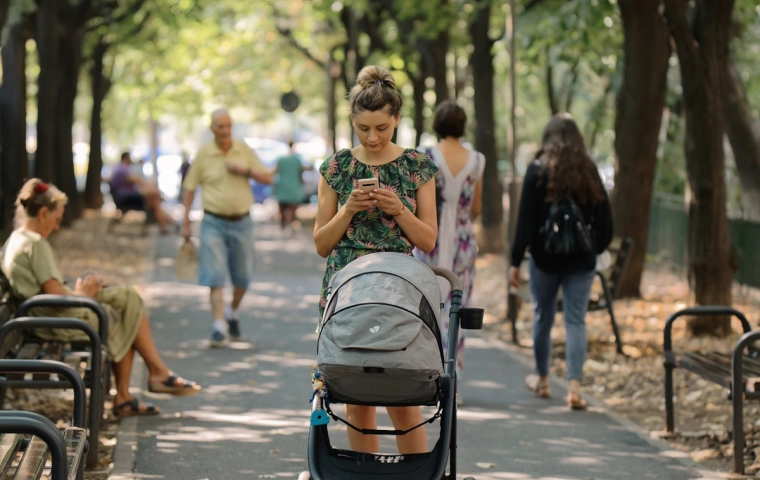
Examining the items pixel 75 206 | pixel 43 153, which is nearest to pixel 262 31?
pixel 75 206

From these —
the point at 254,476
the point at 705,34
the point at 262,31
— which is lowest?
the point at 254,476

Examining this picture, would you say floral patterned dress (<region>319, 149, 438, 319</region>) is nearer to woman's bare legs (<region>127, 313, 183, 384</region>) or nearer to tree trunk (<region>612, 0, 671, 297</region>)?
woman's bare legs (<region>127, 313, 183, 384</region>)

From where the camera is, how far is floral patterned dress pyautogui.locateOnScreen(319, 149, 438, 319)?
5426 millimetres

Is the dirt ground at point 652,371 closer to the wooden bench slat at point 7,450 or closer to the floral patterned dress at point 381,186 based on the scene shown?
the floral patterned dress at point 381,186

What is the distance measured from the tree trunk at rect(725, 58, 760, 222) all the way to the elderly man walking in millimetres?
6916

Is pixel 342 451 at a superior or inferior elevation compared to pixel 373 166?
inferior

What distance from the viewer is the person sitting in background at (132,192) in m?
25.5

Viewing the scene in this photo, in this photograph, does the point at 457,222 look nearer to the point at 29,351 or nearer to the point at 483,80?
the point at 29,351

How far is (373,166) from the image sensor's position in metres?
5.48

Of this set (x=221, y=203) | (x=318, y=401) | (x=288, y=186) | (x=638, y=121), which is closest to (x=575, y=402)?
(x=318, y=401)

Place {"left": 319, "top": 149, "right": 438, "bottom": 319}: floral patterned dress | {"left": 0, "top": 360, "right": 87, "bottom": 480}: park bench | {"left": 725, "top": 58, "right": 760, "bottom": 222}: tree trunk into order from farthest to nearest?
{"left": 725, "top": 58, "right": 760, "bottom": 222}: tree trunk < {"left": 319, "top": 149, "right": 438, "bottom": 319}: floral patterned dress < {"left": 0, "top": 360, "right": 87, "bottom": 480}: park bench

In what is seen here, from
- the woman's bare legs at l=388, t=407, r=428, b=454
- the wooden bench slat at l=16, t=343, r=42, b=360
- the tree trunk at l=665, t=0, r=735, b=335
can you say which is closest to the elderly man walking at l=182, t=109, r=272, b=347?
the wooden bench slat at l=16, t=343, r=42, b=360

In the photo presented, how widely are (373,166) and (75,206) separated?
77.8 feet

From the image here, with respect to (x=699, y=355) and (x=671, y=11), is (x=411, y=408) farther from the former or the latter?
(x=671, y=11)
